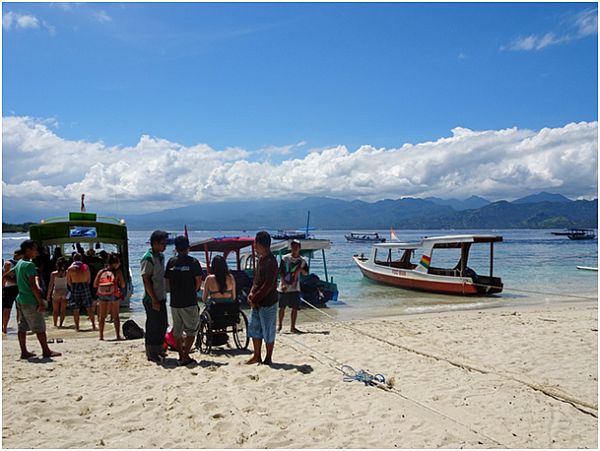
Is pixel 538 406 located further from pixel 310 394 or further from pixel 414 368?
pixel 310 394

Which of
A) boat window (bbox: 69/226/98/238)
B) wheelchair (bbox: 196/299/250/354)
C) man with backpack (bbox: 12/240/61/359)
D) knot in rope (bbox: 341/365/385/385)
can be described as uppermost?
boat window (bbox: 69/226/98/238)

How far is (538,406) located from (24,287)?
6.68m

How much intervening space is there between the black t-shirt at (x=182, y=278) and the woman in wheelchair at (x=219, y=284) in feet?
2.45

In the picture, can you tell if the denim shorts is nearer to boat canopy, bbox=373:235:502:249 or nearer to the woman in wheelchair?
the woman in wheelchair

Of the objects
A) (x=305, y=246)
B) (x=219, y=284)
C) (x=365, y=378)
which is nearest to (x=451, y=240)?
(x=305, y=246)

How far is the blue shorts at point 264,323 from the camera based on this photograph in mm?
6856

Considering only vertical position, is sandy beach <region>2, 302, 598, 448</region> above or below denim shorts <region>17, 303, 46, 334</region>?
below

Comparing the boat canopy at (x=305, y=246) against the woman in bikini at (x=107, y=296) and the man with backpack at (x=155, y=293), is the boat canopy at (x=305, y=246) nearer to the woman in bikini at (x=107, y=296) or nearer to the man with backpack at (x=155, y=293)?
the woman in bikini at (x=107, y=296)

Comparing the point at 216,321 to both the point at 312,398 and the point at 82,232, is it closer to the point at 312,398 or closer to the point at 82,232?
the point at 312,398

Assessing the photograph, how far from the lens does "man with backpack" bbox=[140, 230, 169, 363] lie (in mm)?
6812

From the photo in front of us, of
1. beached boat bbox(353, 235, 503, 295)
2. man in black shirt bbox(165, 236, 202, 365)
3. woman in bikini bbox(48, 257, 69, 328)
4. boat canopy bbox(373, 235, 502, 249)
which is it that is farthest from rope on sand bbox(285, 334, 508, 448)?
boat canopy bbox(373, 235, 502, 249)

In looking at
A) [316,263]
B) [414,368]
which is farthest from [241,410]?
[316,263]

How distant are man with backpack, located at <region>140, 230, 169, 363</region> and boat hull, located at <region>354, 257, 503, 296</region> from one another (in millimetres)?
14329

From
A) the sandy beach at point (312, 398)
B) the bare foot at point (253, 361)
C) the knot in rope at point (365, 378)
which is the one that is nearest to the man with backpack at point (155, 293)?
the sandy beach at point (312, 398)
